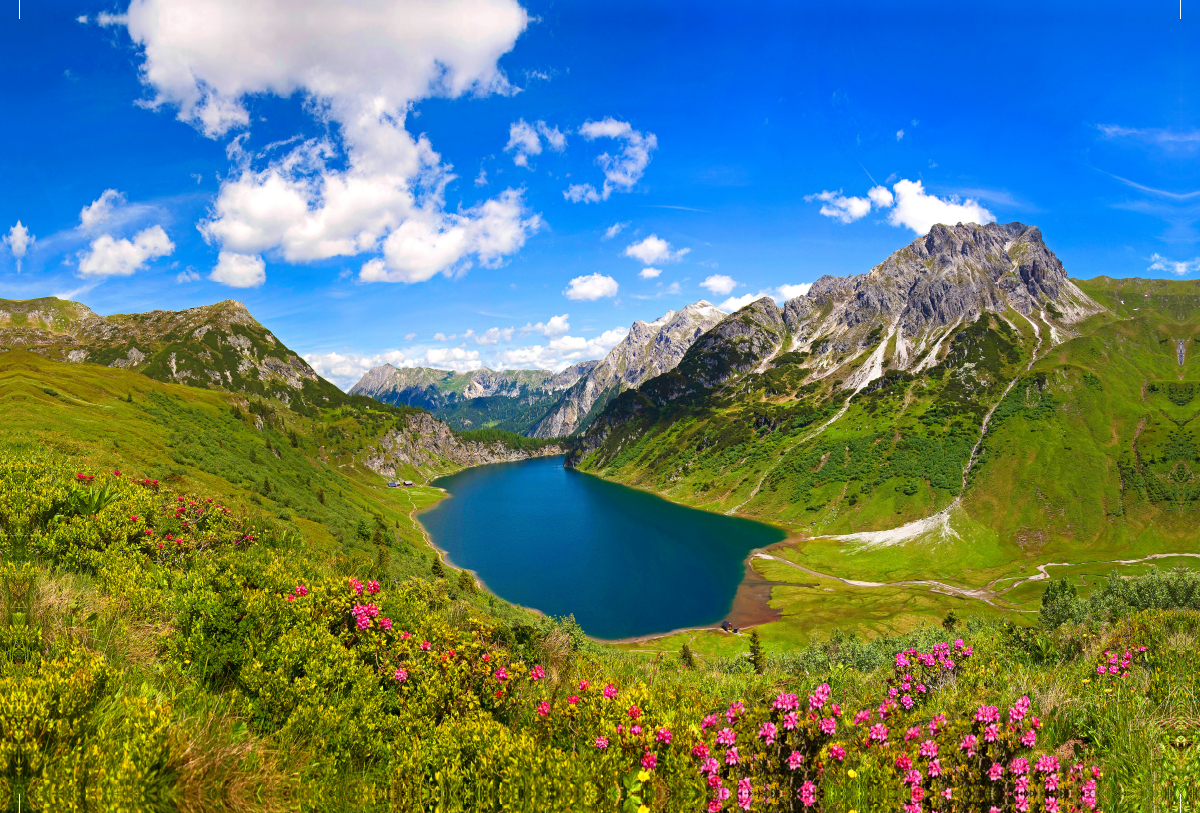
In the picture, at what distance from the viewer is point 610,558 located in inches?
5094


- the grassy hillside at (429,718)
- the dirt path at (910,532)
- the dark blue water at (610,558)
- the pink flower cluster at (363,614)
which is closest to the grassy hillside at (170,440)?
the pink flower cluster at (363,614)

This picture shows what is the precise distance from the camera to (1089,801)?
6.03 metres

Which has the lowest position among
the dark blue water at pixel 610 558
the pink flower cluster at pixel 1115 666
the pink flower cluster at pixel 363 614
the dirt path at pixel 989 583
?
the dark blue water at pixel 610 558

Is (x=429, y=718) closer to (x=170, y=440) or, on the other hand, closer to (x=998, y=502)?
(x=170, y=440)

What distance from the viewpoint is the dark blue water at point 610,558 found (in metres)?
96.1

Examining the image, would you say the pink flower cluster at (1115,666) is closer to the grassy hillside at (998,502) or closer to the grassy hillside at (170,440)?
the grassy hillside at (170,440)

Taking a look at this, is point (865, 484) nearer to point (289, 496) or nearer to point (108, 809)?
point (289, 496)

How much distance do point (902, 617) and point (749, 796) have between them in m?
104

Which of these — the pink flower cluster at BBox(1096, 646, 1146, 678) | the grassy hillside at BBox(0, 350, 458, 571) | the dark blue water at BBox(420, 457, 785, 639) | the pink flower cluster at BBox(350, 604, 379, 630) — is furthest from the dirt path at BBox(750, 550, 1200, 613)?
the pink flower cluster at BBox(350, 604, 379, 630)

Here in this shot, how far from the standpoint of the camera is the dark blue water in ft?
315

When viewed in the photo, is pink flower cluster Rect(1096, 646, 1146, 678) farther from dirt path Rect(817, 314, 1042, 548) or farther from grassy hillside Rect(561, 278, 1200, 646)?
dirt path Rect(817, 314, 1042, 548)

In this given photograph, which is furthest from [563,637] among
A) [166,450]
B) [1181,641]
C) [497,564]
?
[497,564]

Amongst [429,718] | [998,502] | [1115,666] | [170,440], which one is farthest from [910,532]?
[170,440]

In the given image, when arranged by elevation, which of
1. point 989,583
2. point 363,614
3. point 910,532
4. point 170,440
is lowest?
point 989,583
